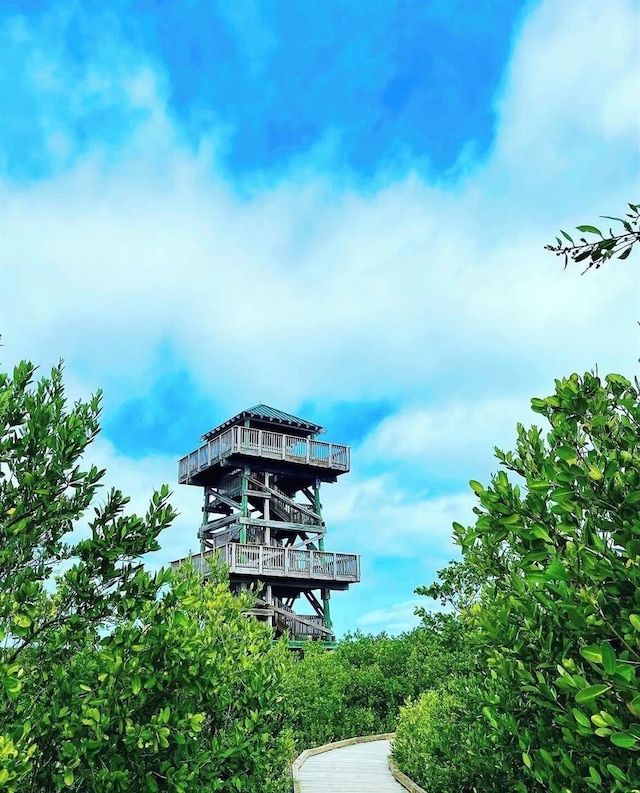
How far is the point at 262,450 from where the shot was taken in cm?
2775

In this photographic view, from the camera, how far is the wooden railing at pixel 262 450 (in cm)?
2742

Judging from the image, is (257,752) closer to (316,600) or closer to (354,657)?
(354,657)

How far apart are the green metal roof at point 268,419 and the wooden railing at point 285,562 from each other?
18.4ft

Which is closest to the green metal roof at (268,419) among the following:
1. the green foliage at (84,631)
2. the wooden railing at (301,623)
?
the wooden railing at (301,623)

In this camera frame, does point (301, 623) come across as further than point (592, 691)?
Yes

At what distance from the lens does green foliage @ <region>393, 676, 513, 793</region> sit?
295 inches

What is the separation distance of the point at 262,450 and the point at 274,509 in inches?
112

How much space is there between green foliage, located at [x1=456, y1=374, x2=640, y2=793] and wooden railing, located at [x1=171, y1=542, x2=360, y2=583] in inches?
796

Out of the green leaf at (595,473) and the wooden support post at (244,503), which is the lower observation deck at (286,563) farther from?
the green leaf at (595,473)

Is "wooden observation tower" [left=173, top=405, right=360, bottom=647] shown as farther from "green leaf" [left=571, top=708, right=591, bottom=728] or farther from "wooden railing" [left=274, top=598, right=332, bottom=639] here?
"green leaf" [left=571, top=708, right=591, bottom=728]

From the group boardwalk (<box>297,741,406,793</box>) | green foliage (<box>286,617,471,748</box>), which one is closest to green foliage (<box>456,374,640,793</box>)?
boardwalk (<box>297,741,406,793</box>)

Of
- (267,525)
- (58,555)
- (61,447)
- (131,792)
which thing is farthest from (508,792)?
(267,525)

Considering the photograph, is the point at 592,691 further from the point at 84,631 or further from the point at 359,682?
the point at 359,682

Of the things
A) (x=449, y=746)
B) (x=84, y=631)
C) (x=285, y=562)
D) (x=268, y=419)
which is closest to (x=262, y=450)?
(x=268, y=419)
